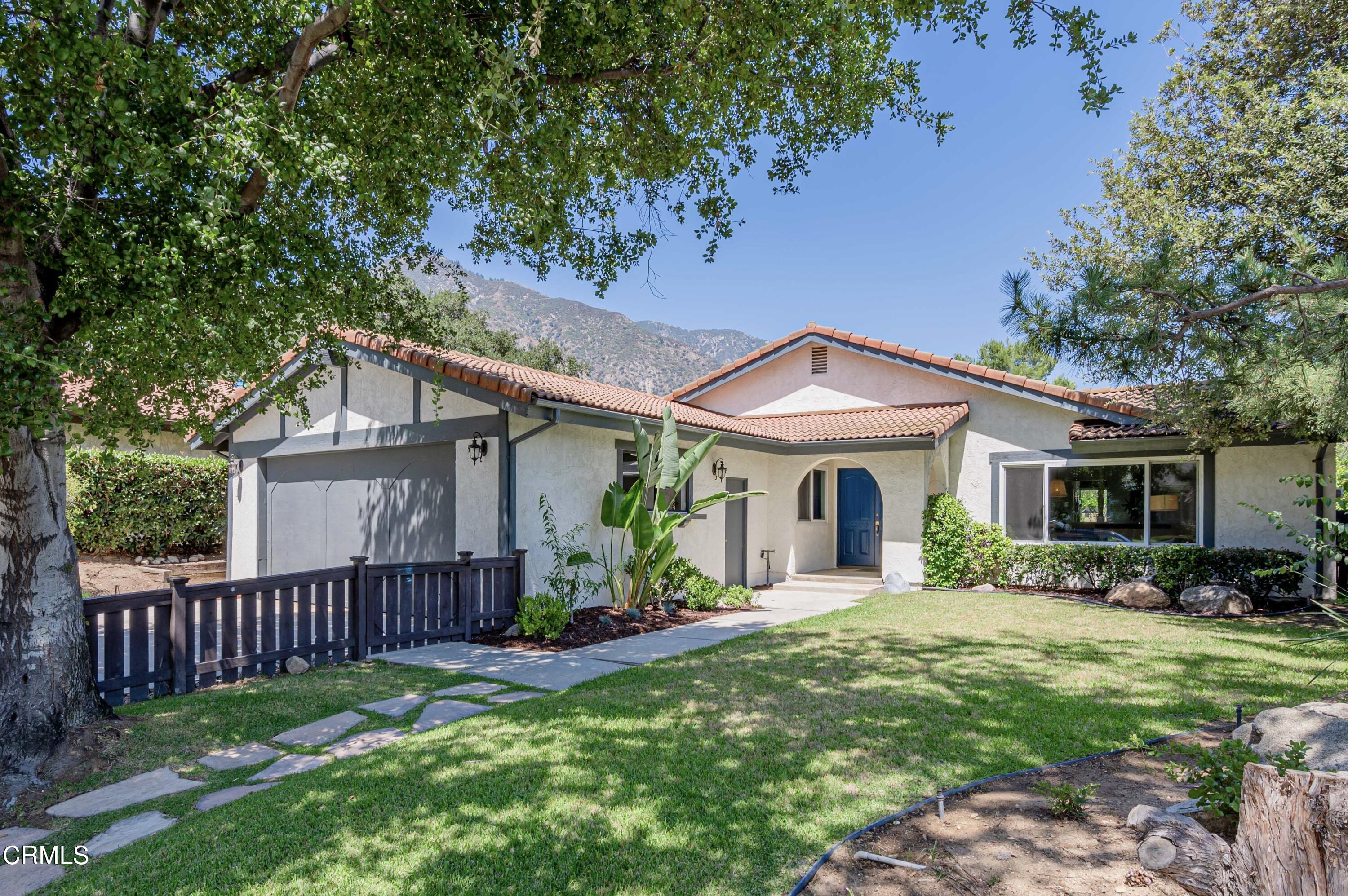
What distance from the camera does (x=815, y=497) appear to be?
1684 centimetres

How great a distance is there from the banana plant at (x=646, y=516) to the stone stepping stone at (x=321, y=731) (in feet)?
14.8

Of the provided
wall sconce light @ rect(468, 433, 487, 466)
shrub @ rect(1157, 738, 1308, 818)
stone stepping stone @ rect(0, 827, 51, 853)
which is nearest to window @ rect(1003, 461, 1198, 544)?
wall sconce light @ rect(468, 433, 487, 466)

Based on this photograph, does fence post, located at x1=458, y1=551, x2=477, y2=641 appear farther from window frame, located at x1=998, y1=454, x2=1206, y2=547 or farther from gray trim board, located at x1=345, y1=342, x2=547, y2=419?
window frame, located at x1=998, y1=454, x2=1206, y2=547

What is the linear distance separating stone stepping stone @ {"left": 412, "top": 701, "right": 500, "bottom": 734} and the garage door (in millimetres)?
4770

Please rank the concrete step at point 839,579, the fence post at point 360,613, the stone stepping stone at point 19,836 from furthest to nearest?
the concrete step at point 839,579
the fence post at point 360,613
the stone stepping stone at point 19,836

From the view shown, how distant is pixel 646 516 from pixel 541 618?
203cm

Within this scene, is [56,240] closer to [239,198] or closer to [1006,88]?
[239,198]

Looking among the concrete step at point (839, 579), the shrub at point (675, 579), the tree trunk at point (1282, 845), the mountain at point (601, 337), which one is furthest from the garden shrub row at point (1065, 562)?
the mountain at point (601, 337)

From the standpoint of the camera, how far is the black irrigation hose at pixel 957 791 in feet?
10.1

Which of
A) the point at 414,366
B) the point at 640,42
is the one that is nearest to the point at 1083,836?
the point at 640,42

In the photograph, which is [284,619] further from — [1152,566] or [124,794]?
[1152,566]

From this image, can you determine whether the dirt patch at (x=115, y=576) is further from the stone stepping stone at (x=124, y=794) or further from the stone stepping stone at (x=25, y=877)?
the stone stepping stone at (x=25, y=877)

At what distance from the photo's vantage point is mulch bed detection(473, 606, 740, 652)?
8.66 m

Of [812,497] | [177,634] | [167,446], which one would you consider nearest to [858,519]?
[812,497]
